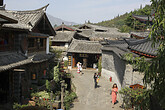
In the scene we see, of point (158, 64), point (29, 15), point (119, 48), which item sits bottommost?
point (119, 48)

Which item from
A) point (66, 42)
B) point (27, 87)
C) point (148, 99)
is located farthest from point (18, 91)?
point (66, 42)

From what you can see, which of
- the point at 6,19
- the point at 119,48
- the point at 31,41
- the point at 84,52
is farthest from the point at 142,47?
the point at 84,52

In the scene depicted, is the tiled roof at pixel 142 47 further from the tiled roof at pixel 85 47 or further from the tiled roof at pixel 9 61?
the tiled roof at pixel 85 47

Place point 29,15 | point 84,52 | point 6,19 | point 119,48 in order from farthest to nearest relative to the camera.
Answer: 1. point 84,52
2. point 119,48
3. point 29,15
4. point 6,19

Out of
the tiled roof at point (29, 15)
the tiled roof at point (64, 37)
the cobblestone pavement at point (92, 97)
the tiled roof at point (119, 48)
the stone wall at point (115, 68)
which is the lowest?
the cobblestone pavement at point (92, 97)

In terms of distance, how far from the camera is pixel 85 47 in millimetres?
25812

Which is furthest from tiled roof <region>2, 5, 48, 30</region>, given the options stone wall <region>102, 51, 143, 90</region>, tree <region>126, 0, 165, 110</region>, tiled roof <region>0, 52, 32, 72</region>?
tree <region>126, 0, 165, 110</region>

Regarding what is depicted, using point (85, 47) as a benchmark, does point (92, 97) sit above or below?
below

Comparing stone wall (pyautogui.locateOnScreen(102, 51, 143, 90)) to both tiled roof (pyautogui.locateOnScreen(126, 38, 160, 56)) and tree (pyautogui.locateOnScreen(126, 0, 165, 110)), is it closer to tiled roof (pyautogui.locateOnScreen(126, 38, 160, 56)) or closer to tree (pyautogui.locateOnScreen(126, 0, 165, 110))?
tiled roof (pyautogui.locateOnScreen(126, 38, 160, 56))

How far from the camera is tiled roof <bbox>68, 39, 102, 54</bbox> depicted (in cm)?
2475

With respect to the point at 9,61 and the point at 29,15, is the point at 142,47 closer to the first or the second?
the point at 9,61

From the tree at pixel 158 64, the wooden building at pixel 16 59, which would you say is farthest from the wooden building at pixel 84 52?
the tree at pixel 158 64

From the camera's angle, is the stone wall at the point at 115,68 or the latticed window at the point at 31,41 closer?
the stone wall at the point at 115,68

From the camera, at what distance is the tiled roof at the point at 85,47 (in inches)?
974
